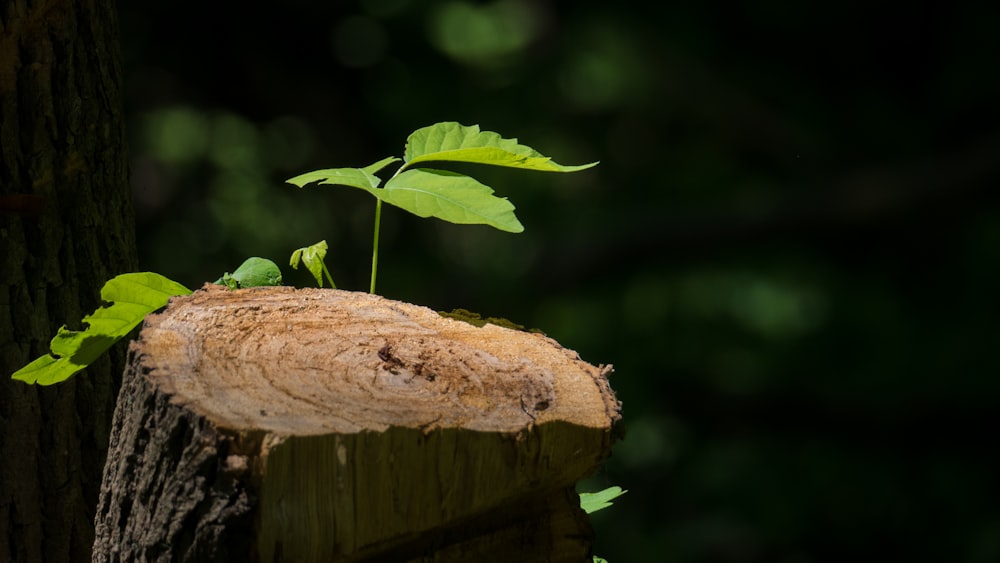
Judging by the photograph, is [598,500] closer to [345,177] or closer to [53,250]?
[345,177]

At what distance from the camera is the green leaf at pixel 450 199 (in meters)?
0.69

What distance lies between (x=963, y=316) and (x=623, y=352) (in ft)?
3.32

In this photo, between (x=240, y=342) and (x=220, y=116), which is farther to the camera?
(x=220, y=116)

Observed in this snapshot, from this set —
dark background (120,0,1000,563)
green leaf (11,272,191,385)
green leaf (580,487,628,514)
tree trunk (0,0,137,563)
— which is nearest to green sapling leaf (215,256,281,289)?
green leaf (11,272,191,385)

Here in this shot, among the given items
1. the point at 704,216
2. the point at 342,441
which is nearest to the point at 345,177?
the point at 342,441

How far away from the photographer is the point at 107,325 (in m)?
0.74

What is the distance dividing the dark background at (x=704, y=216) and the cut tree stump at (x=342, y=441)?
7.37ft

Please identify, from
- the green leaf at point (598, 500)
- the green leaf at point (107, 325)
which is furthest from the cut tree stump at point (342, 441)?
the green leaf at point (598, 500)

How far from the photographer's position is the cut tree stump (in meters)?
0.56

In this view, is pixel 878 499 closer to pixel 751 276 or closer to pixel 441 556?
pixel 751 276

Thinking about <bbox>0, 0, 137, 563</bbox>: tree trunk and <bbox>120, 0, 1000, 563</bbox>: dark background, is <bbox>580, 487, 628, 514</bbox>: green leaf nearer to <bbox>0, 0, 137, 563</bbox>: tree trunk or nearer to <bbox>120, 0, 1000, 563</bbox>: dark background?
<bbox>0, 0, 137, 563</bbox>: tree trunk

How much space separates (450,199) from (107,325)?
10.1 inches

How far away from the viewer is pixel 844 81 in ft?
10.5

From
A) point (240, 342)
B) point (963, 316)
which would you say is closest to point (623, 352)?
point (963, 316)
